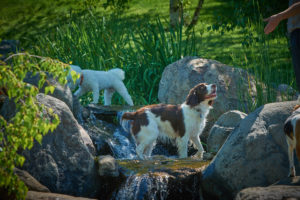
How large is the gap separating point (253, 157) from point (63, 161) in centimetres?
233

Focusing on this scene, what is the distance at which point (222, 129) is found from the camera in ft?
23.7

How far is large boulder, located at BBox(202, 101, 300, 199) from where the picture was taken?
207 inches

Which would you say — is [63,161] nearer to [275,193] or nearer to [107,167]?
[107,167]

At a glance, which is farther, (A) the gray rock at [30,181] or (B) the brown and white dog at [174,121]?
(B) the brown and white dog at [174,121]

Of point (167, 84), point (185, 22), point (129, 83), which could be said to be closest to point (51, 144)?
point (167, 84)

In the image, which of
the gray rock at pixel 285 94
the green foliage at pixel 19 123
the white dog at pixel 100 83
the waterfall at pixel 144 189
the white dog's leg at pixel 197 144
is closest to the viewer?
the green foliage at pixel 19 123

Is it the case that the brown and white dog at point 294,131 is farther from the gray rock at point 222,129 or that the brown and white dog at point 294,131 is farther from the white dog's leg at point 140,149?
the white dog's leg at point 140,149

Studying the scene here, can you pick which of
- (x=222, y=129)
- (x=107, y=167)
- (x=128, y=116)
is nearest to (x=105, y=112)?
(x=128, y=116)

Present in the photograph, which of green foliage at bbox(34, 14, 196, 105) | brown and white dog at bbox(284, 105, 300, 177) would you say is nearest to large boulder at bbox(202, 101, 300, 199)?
brown and white dog at bbox(284, 105, 300, 177)

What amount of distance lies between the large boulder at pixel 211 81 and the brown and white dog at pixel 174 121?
95cm

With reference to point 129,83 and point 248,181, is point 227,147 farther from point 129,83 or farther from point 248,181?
point 129,83

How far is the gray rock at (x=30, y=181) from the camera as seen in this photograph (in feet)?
16.4

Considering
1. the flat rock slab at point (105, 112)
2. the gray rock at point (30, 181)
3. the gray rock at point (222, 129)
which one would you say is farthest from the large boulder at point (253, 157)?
the flat rock slab at point (105, 112)

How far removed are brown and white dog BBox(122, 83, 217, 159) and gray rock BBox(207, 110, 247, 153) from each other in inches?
11.2
